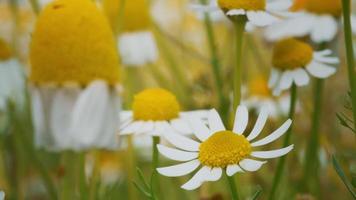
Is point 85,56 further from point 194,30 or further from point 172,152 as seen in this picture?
point 194,30

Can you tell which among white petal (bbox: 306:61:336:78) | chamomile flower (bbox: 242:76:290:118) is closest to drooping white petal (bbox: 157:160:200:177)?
white petal (bbox: 306:61:336:78)

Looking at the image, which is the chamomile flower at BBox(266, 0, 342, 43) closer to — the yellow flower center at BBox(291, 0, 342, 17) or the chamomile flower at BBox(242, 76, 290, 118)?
the yellow flower center at BBox(291, 0, 342, 17)

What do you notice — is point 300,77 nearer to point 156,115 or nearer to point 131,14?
point 156,115

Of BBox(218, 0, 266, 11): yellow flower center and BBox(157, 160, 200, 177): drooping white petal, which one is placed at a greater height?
BBox(218, 0, 266, 11): yellow flower center

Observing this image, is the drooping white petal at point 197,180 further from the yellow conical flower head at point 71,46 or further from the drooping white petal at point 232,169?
the yellow conical flower head at point 71,46

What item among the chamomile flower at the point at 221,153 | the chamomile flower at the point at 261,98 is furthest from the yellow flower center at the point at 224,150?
the chamomile flower at the point at 261,98

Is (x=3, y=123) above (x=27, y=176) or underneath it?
above

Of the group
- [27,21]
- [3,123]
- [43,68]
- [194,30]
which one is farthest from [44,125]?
[194,30]

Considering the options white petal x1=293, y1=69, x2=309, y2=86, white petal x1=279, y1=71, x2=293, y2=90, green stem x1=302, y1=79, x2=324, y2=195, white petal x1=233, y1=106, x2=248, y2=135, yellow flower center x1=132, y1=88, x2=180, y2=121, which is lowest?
green stem x1=302, y1=79, x2=324, y2=195
